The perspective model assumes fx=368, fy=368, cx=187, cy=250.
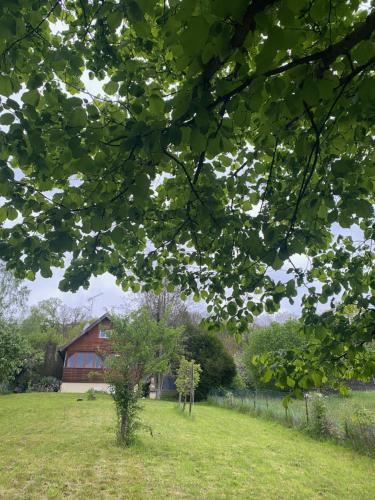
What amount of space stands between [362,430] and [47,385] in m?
20.5

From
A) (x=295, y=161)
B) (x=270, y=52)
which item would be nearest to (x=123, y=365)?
(x=295, y=161)

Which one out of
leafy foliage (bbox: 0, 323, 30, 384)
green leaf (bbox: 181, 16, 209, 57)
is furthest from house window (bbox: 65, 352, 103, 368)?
green leaf (bbox: 181, 16, 209, 57)

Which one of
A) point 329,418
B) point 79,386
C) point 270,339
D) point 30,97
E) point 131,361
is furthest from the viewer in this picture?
point 79,386

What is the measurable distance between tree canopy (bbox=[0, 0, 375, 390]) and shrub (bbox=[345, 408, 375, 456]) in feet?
23.8

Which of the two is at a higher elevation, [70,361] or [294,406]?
[70,361]

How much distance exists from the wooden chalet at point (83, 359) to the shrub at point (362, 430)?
1780 cm

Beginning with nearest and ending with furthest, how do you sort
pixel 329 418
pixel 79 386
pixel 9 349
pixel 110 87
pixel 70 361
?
1. pixel 110 87
2. pixel 329 418
3. pixel 9 349
4. pixel 79 386
5. pixel 70 361

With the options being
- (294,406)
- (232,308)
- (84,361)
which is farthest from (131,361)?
(84,361)

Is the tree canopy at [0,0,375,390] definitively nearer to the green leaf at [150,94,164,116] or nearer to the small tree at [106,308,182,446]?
the green leaf at [150,94,164,116]

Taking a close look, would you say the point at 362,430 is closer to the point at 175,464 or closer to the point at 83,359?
the point at 175,464

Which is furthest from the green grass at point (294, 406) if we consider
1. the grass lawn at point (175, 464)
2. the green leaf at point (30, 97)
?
the green leaf at point (30, 97)

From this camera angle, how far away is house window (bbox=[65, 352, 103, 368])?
1005 inches

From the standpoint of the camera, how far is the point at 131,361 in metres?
9.04

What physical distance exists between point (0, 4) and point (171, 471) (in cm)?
724
